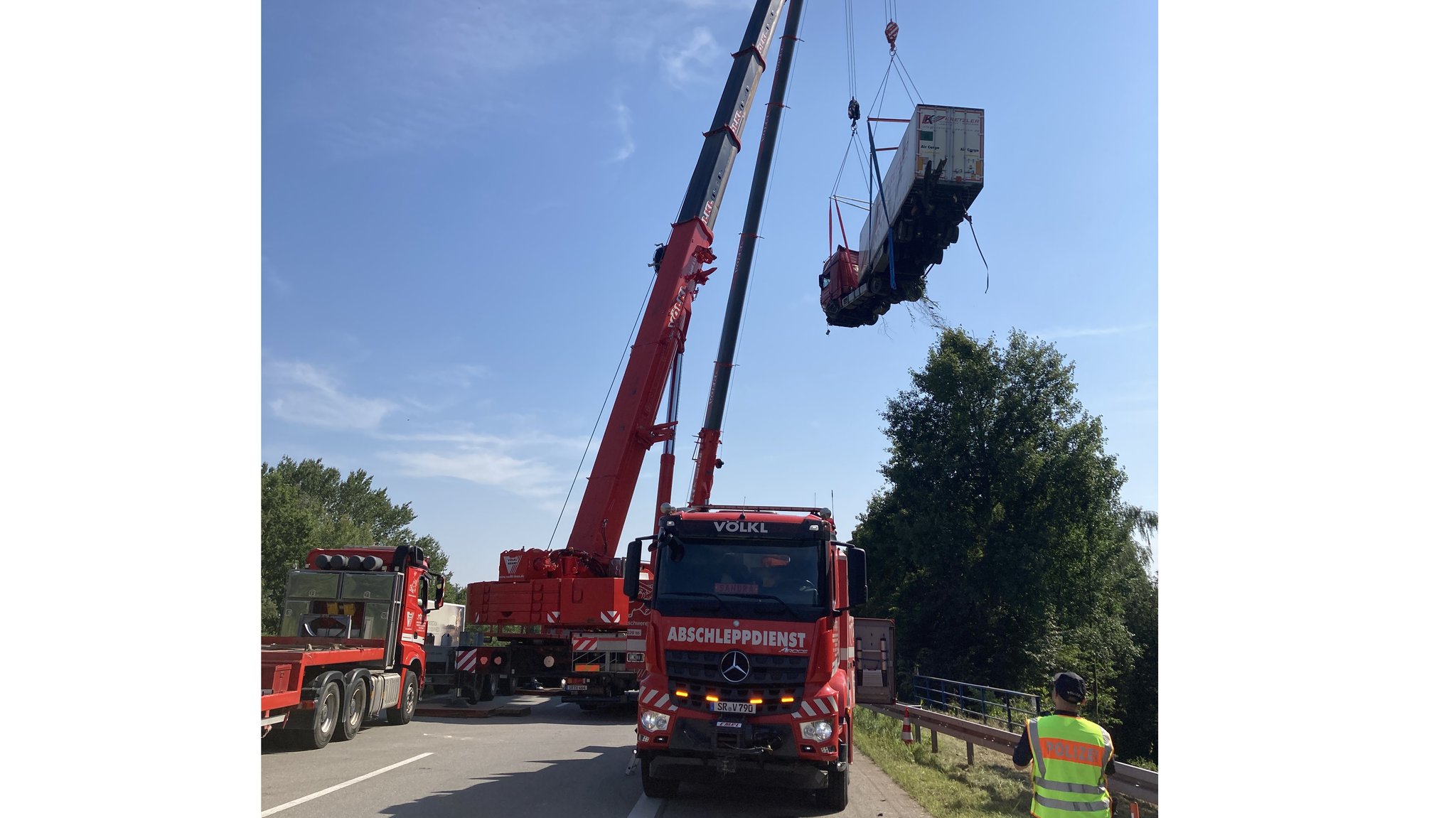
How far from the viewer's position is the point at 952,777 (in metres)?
10.8

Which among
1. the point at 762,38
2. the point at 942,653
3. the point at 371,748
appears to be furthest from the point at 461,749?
the point at 942,653

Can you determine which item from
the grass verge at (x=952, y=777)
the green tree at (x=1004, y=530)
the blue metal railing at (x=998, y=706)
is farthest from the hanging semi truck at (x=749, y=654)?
the green tree at (x=1004, y=530)

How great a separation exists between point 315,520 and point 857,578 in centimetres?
4952

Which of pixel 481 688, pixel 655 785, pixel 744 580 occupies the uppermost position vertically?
pixel 744 580

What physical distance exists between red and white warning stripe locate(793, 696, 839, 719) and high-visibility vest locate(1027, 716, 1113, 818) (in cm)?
340

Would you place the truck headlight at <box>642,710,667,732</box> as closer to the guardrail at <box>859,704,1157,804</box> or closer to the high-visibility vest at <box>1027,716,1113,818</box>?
the guardrail at <box>859,704,1157,804</box>

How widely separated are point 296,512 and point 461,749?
40494 millimetres

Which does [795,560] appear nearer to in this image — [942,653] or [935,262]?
[935,262]

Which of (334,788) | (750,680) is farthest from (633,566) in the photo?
(334,788)

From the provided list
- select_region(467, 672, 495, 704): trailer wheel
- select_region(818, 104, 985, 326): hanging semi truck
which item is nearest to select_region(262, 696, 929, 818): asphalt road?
select_region(467, 672, 495, 704): trailer wheel

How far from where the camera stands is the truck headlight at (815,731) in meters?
7.91

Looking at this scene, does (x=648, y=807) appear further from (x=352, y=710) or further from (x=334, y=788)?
(x=352, y=710)

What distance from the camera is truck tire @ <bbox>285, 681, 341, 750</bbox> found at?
1184 cm
